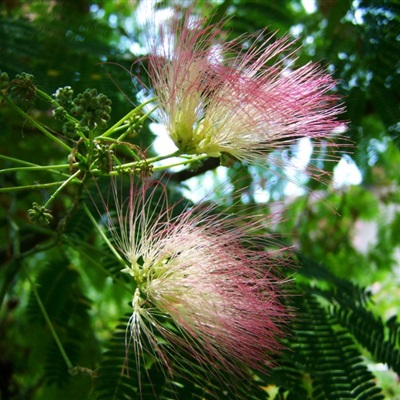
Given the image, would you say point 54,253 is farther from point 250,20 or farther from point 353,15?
point 353,15

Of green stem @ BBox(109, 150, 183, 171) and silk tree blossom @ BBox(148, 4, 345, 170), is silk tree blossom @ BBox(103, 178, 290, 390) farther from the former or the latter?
silk tree blossom @ BBox(148, 4, 345, 170)

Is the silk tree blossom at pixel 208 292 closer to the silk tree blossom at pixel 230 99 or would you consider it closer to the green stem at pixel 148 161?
the green stem at pixel 148 161

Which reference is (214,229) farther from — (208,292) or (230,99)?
(230,99)

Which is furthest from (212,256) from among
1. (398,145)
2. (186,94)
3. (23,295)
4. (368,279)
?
(368,279)

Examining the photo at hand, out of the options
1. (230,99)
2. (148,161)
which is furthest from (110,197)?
(230,99)

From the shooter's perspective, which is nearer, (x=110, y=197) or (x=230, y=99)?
(x=230, y=99)

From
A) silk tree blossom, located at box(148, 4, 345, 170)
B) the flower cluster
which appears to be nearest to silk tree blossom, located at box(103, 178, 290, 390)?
the flower cluster
